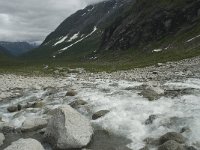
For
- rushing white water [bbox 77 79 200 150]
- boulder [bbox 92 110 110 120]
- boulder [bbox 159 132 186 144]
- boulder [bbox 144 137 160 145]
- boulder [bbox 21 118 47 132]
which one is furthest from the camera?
boulder [bbox 92 110 110 120]

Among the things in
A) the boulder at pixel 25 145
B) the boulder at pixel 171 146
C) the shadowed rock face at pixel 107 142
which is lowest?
the shadowed rock face at pixel 107 142

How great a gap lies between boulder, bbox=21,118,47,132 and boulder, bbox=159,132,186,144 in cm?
814

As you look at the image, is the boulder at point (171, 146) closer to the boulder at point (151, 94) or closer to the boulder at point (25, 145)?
the boulder at point (25, 145)

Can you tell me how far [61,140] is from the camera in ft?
59.1

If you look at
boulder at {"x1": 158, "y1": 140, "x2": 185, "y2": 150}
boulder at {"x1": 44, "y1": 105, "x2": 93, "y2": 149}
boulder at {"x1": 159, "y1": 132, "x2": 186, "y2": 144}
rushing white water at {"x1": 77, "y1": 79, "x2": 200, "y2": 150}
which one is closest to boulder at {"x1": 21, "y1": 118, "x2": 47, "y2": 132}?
boulder at {"x1": 44, "y1": 105, "x2": 93, "y2": 149}

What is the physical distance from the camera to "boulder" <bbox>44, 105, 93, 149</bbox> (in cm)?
1792

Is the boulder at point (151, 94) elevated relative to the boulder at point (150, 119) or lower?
elevated

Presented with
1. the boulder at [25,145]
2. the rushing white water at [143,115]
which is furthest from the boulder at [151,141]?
the boulder at [25,145]

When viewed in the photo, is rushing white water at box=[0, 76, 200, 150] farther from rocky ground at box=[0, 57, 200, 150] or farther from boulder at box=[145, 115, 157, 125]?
boulder at box=[145, 115, 157, 125]

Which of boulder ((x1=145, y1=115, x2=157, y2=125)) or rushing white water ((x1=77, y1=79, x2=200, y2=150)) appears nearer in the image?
rushing white water ((x1=77, y1=79, x2=200, y2=150))

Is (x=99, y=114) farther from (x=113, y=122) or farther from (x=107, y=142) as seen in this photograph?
(x=107, y=142)

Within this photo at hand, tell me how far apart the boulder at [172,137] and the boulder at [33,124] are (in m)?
8.14

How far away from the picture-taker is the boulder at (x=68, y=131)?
58.8ft

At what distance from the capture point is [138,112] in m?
22.7
